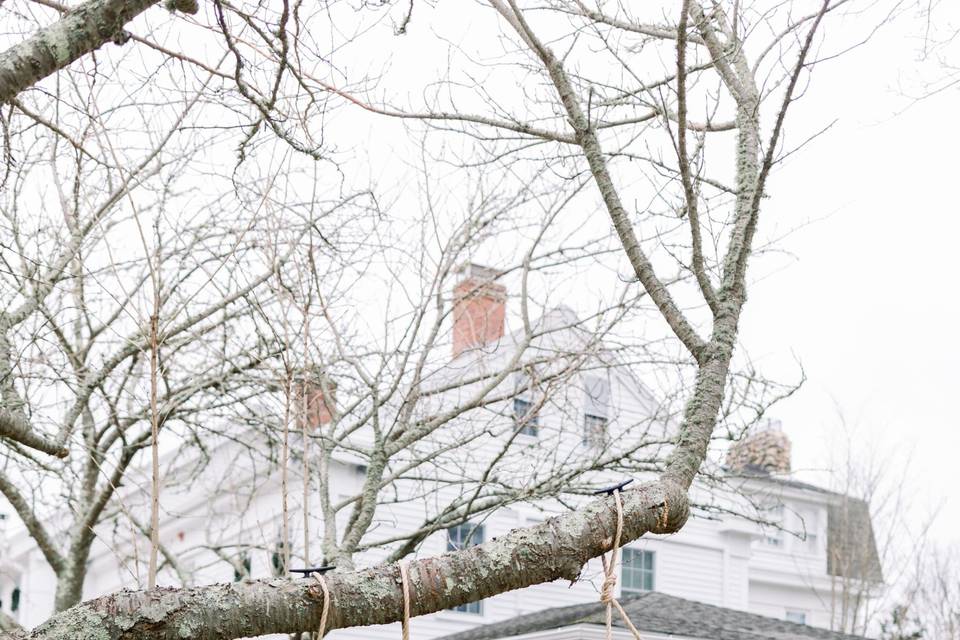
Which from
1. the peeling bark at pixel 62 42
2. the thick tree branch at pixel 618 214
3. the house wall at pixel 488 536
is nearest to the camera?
the peeling bark at pixel 62 42

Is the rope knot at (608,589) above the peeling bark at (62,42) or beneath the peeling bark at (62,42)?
beneath

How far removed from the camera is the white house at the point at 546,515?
7.36 m

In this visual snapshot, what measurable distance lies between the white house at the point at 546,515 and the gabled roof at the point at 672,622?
3cm

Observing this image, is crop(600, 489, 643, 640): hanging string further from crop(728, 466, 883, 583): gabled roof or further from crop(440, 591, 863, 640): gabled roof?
crop(728, 466, 883, 583): gabled roof

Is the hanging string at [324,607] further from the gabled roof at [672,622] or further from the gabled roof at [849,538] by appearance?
the gabled roof at [849,538]

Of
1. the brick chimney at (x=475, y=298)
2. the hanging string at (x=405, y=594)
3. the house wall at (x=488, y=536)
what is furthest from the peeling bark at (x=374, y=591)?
the house wall at (x=488, y=536)

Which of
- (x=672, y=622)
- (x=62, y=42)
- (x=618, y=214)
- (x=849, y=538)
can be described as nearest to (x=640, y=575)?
(x=672, y=622)

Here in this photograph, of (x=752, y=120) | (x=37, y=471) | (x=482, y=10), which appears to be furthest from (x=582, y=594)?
(x=752, y=120)

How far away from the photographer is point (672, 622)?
10.5 metres

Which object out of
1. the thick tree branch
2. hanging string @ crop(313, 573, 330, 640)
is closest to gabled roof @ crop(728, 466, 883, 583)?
the thick tree branch

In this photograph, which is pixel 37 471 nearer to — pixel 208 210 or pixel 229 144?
pixel 208 210

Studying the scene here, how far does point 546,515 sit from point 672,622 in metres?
Result: 3.22

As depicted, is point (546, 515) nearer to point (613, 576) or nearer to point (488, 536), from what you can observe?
point (488, 536)

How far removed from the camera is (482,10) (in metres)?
4.94
